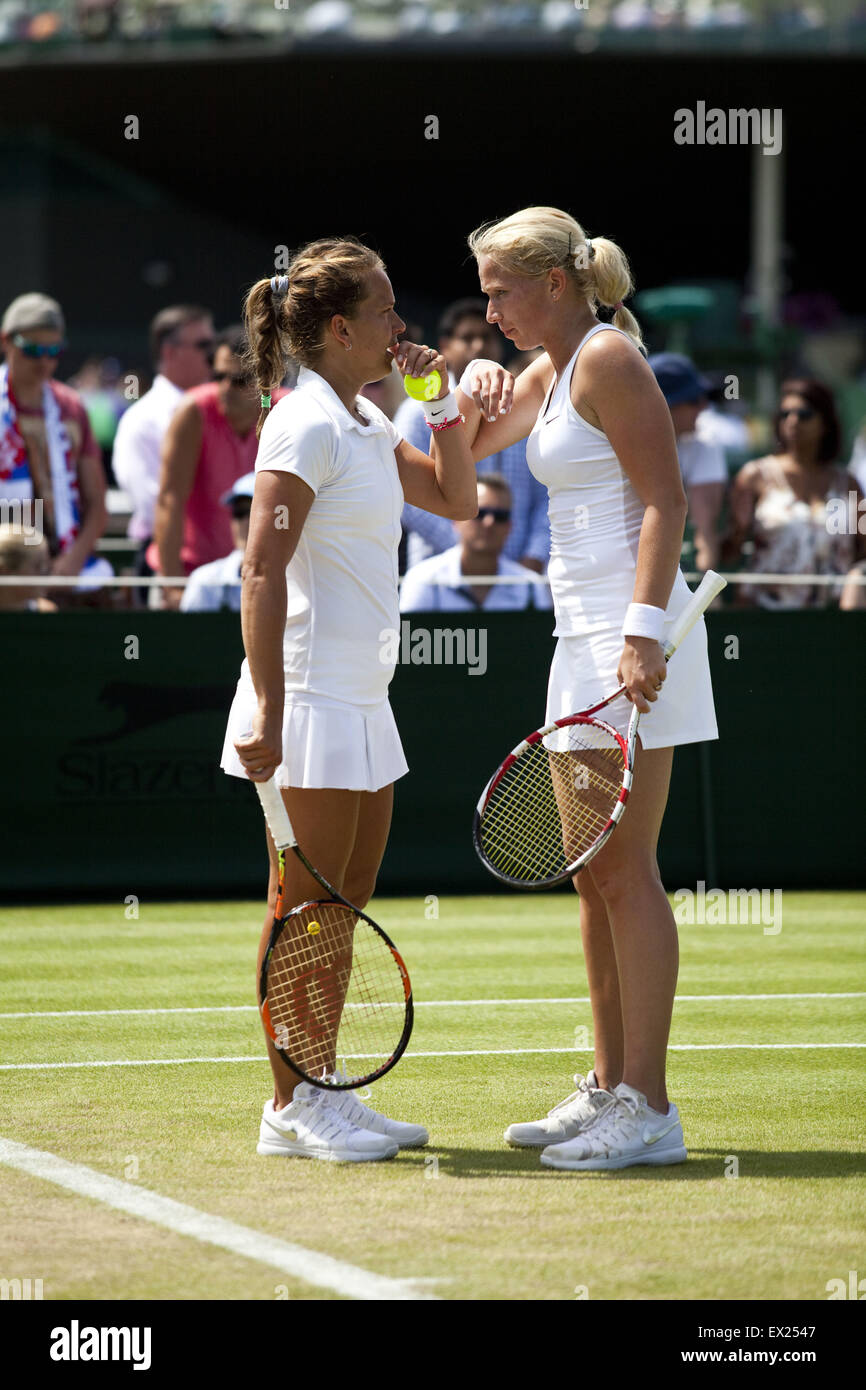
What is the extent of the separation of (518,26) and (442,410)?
22553 mm

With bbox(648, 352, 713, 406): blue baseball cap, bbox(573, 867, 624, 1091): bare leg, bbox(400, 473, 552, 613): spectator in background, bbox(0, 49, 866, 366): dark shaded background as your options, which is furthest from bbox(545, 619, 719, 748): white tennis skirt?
bbox(0, 49, 866, 366): dark shaded background

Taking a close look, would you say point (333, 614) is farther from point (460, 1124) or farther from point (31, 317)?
point (31, 317)

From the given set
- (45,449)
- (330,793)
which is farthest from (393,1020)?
(45,449)

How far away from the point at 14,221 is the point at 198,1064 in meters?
28.0

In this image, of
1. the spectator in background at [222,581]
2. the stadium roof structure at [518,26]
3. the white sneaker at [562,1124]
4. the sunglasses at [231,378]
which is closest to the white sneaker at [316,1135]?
the white sneaker at [562,1124]

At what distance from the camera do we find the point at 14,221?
31.8m

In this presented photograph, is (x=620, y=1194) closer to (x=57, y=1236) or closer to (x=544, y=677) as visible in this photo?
(x=57, y=1236)

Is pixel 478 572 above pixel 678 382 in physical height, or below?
below

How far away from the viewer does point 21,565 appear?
980 centimetres

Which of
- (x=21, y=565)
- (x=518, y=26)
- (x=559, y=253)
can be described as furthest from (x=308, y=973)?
(x=518, y=26)

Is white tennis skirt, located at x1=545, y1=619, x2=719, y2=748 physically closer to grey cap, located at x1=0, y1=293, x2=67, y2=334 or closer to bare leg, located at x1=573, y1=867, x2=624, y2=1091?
bare leg, located at x1=573, y1=867, x2=624, y2=1091

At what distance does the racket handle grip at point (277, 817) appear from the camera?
15.0ft

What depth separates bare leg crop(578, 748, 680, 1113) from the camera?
4.65m

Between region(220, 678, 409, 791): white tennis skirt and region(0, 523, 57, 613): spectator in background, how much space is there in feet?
17.0
